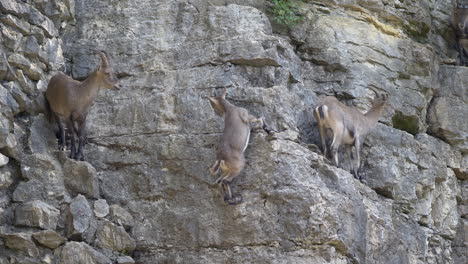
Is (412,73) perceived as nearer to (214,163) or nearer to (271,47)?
(271,47)

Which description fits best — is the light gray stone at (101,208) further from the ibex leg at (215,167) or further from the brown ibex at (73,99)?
the ibex leg at (215,167)

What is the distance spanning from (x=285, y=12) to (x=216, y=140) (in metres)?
2.65

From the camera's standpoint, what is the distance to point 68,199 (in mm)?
10805

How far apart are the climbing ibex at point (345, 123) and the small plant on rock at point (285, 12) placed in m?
1.51

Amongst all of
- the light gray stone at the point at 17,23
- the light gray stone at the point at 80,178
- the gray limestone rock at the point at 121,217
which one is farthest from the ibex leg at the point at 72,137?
the light gray stone at the point at 17,23

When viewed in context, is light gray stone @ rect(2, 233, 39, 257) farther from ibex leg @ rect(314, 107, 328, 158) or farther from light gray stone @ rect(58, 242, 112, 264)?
ibex leg @ rect(314, 107, 328, 158)

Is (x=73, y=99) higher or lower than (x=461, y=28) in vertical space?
lower

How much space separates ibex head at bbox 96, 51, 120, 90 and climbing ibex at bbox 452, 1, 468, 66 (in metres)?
6.01

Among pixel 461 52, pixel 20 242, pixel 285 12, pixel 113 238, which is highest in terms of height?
pixel 285 12

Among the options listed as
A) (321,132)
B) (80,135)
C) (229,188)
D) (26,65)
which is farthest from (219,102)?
(26,65)

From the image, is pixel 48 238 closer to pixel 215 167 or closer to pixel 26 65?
pixel 215 167

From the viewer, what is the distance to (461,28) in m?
14.8

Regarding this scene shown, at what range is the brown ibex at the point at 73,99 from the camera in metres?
11.3

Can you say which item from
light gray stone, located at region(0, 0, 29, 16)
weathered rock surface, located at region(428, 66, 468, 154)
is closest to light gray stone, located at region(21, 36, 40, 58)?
light gray stone, located at region(0, 0, 29, 16)
